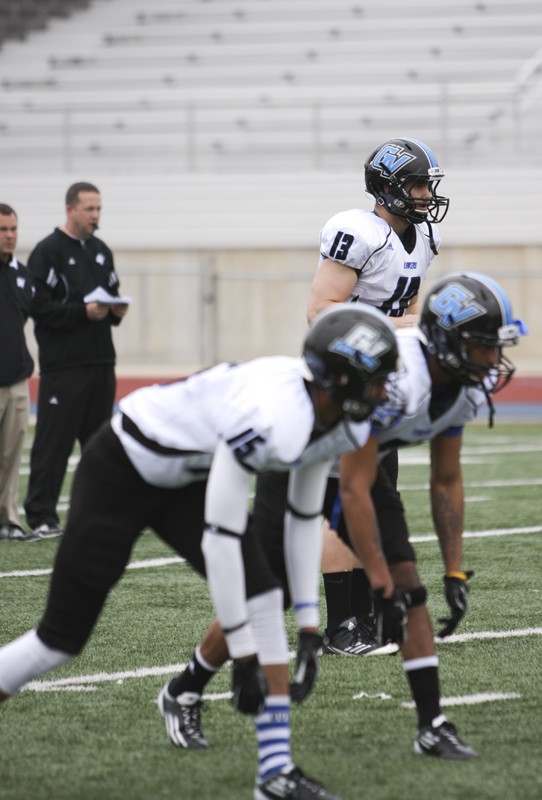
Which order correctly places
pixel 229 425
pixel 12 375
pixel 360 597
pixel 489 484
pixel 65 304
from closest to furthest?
pixel 229 425, pixel 360 597, pixel 65 304, pixel 12 375, pixel 489 484

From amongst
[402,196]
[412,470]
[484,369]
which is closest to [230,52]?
[412,470]

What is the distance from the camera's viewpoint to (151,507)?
3.21 m

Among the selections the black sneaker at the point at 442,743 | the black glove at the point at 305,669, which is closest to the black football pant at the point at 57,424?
the black sneaker at the point at 442,743

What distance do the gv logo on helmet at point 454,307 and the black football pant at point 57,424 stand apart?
3.93 meters

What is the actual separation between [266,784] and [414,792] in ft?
1.19

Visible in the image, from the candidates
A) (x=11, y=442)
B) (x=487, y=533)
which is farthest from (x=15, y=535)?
(x=487, y=533)

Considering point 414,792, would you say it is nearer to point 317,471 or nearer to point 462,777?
point 462,777

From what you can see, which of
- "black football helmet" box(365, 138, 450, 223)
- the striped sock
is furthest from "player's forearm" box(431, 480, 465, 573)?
"black football helmet" box(365, 138, 450, 223)

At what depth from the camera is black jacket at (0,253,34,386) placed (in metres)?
7.09

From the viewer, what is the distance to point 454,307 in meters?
3.28

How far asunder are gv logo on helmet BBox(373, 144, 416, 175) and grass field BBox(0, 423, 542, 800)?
165cm

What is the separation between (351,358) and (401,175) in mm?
1714

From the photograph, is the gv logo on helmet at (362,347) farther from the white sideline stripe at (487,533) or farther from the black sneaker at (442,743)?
the white sideline stripe at (487,533)

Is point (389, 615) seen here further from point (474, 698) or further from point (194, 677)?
point (474, 698)
